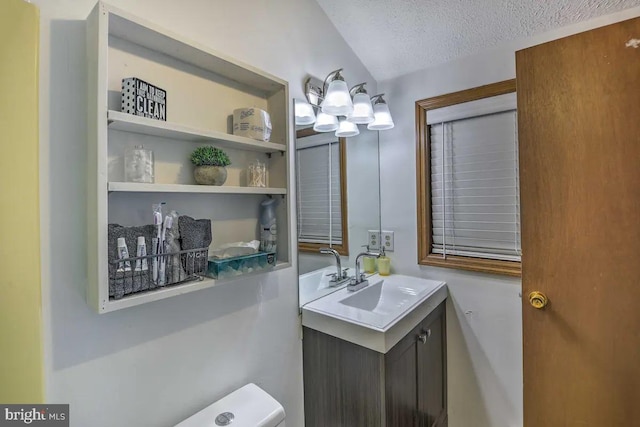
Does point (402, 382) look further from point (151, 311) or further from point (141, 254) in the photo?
point (141, 254)

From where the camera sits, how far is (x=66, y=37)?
73 centimetres

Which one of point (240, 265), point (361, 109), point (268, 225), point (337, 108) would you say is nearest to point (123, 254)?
point (240, 265)

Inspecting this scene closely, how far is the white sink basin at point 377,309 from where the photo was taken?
113cm

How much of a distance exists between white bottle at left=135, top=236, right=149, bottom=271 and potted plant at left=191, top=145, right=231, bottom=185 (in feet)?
0.85

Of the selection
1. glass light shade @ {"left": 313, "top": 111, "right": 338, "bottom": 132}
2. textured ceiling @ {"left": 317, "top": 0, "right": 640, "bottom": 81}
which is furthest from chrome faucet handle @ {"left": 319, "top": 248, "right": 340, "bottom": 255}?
textured ceiling @ {"left": 317, "top": 0, "right": 640, "bottom": 81}

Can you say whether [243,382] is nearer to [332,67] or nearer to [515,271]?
[515,271]

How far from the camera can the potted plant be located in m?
0.93

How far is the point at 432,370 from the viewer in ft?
5.08

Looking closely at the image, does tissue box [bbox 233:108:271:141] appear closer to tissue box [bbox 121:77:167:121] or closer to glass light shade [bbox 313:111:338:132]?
tissue box [bbox 121:77:167:121]

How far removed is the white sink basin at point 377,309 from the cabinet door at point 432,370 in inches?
3.6

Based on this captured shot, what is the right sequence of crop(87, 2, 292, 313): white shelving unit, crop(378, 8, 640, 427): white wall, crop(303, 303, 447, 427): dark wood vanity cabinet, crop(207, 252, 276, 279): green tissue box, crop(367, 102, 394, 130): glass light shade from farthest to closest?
crop(367, 102, 394, 130): glass light shade, crop(378, 8, 640, 427): white wall, crop(303, 303, 447, 427): dark wood vanity cabinet, crop(207, 252, 276, 279): green tissue box, crop(87, 2, 292, 313): white shelving unit

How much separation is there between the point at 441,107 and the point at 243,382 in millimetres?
A: 1733

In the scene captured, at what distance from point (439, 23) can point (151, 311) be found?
178 cm

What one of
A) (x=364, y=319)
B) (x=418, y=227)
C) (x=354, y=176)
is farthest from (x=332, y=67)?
(x=364, y=319)
